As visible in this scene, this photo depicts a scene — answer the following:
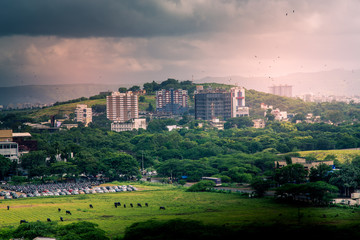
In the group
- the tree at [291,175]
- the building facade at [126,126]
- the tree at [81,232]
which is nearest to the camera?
the tree at [81,232]

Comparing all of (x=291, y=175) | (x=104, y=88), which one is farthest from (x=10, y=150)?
(x=104, y=88)

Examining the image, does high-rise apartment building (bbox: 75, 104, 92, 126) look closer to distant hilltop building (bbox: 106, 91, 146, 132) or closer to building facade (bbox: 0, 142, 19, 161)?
distant hilltop building (bbox: 106, 91, 146, 132)

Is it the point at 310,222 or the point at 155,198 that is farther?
the point at 155,198

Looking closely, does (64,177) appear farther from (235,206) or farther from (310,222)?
(310,222)

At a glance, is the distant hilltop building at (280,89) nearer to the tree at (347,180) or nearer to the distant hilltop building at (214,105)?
the distant hilltop building at (214,105)

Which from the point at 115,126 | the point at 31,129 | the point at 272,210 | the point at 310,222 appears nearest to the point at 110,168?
the point at 272,210

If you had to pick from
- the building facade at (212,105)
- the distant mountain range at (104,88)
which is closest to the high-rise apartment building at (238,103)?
the building facade at (212,105)

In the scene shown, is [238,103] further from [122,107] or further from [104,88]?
[104,88]
